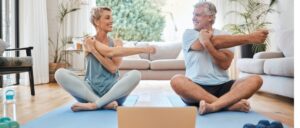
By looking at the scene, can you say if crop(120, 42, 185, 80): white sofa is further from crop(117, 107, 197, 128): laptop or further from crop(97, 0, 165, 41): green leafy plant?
crop(117, 107, 197, 128): laptop

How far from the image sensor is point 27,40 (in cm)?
544

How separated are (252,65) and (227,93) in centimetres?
167

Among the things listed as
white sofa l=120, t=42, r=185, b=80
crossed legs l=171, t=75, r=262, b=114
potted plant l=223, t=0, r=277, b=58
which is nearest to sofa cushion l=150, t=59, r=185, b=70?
white sofa l=120, t=42, r=185, b=80

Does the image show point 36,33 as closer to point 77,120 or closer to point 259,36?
point 77,120

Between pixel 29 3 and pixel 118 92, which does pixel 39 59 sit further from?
pixel 118 92

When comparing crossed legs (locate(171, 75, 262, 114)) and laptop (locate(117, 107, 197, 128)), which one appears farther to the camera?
crossed legs (locate(171, 75, 262, 114))

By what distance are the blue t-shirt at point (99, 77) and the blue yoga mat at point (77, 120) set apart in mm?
180

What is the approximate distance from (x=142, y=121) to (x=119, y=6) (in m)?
6.14

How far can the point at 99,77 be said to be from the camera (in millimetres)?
2348

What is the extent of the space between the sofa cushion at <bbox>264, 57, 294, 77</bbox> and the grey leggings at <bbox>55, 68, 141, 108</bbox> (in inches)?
47.8

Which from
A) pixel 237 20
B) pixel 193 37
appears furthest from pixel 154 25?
pixel 193 37

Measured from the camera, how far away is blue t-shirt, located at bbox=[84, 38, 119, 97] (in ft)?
7.65

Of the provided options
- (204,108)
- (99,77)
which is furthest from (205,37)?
(99,77)

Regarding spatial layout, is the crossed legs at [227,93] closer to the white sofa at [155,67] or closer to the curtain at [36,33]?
the white sofa at [155,67]
